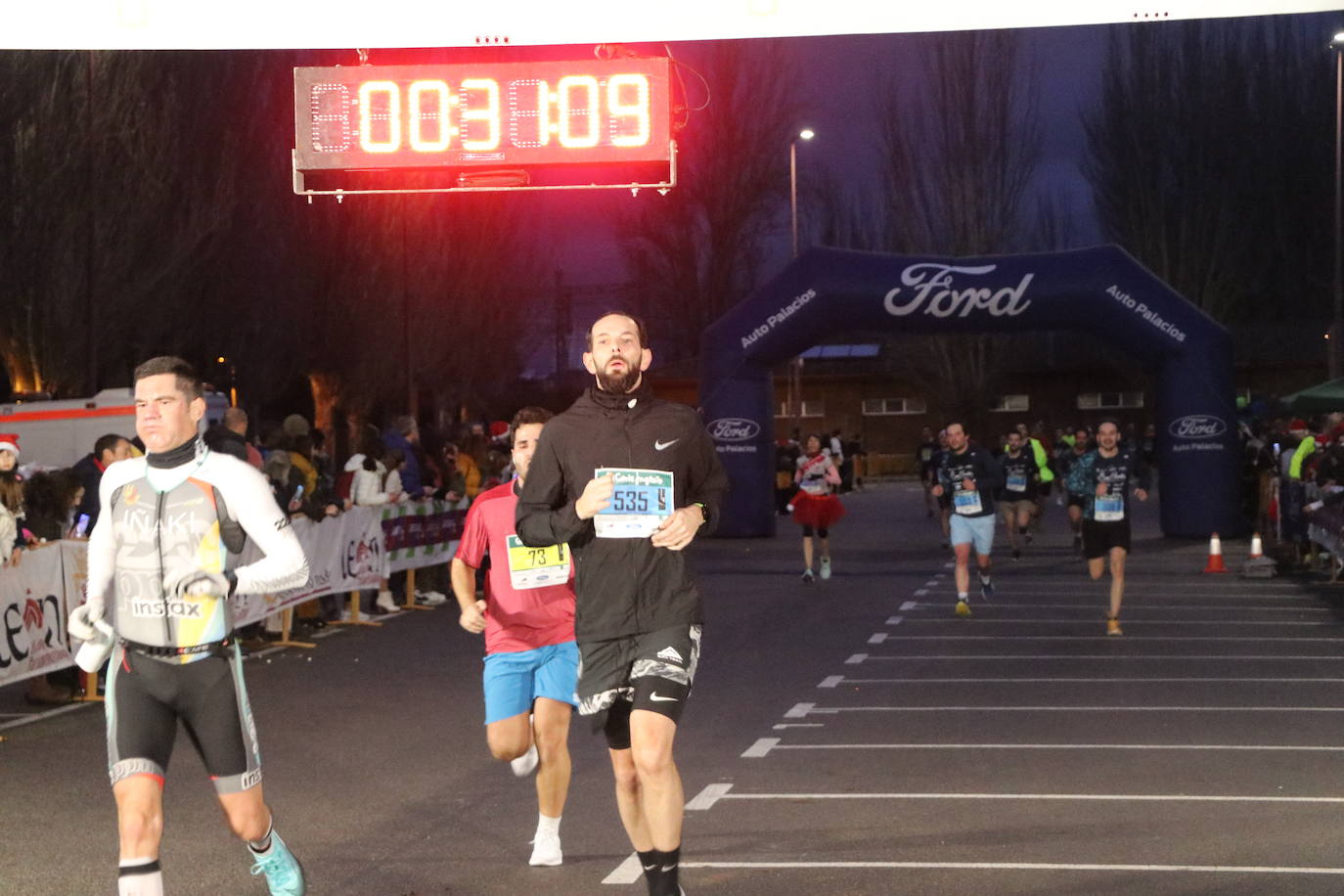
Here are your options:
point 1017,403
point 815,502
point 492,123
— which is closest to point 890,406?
point 1017,403

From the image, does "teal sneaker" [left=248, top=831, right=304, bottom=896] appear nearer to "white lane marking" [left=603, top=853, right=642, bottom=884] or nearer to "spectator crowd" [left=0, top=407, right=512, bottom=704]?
"white lane marking" [left=603, top=853, right=642, bottom=884]

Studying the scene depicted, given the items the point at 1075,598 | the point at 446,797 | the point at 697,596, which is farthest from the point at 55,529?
the point at 1075,598

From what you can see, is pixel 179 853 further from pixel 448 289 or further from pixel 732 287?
pixel 732 287

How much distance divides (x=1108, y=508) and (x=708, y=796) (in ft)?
27.6

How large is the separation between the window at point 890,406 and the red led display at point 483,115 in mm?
69795

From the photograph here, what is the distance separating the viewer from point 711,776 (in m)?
9.54

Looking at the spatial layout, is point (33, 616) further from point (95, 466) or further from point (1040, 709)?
point (1040, 709)

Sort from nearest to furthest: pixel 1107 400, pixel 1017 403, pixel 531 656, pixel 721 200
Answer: pixel 531 656 → pixel 721 200 → pixel 1107 400 → pixel 1017 403

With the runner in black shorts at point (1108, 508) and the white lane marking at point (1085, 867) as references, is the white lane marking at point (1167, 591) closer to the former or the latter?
the runner in black shorts at point (1108, 508)

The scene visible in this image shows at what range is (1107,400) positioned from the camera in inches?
3285

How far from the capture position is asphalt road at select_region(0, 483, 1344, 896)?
729 centimetres

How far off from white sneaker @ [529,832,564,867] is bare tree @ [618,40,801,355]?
4594cm

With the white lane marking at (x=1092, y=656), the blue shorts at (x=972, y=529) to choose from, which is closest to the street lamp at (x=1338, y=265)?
the blue shorts at (x=972, y=529)

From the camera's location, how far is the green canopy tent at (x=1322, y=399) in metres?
28.0
